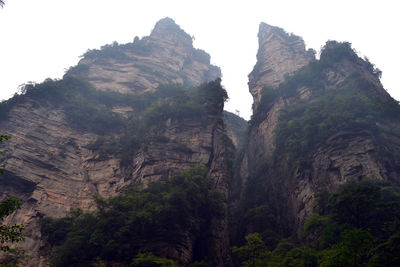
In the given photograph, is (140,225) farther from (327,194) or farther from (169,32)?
(169,32)

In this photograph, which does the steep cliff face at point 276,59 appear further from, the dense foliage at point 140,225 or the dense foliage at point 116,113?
the dense foliage at point 140,225

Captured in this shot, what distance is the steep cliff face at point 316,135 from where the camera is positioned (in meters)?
30.8

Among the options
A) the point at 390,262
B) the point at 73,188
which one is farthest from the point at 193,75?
the point at 390,262

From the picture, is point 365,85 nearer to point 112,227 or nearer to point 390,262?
point 390,262

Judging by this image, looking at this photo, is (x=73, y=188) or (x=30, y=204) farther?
(x=73, y=188)

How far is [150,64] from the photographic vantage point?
2424 inches

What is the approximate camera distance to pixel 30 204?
2989 cm

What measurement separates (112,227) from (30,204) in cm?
947

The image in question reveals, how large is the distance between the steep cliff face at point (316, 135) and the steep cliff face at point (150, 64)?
17668 mm

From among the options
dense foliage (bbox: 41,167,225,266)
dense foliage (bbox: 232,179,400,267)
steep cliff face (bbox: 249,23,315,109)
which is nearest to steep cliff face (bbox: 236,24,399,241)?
steep cliff face (bbox: 249,23,315,109)

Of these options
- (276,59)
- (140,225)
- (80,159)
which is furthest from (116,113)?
(276,59)

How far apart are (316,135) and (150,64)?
35.5m

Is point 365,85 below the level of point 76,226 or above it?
above

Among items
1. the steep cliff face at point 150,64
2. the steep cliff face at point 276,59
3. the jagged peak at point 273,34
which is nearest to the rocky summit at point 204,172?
the steep cliff face at point 150,64
